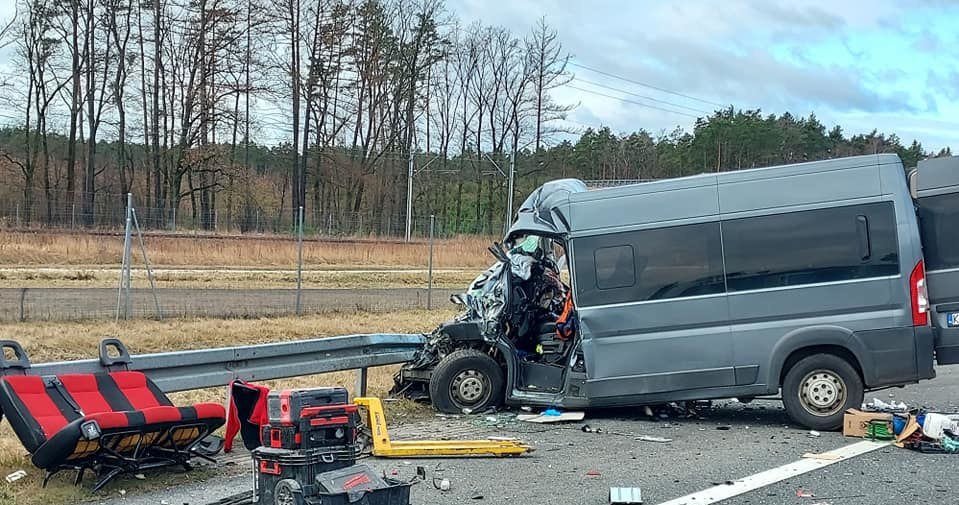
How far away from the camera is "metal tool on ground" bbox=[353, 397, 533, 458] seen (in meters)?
7.21

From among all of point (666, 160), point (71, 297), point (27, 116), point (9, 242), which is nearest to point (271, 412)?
point (71, 297)

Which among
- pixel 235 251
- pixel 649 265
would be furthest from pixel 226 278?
pixel 649 265

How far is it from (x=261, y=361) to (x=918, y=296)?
592 centimetres

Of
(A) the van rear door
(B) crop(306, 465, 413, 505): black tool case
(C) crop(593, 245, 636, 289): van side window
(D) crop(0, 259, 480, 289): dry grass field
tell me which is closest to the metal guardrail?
(C) crop(593, 245, 636, 289): van side window

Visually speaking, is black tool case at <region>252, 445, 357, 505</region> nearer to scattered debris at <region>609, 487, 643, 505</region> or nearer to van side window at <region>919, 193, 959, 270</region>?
scattered debris at <region>609, 487, 643, 505</region>

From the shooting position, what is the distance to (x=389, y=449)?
7199 mm

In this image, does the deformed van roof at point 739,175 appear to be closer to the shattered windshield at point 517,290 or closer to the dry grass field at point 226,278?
the shattered windshield at point 517,290

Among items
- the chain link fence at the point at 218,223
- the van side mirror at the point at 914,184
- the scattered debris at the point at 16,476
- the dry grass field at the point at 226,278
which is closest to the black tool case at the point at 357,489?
the scattered debris at the point at 16,476

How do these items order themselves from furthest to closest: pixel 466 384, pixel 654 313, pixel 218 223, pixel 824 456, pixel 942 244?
pixel 218 223
pixel 466 384
pixel 654 313
pixel 942 244
pixel 824 456

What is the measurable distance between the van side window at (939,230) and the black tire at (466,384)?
420 cm

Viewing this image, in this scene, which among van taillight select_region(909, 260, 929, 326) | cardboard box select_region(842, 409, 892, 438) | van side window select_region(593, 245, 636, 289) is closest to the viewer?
cardboard box select_region(842, 409, 892, 438)

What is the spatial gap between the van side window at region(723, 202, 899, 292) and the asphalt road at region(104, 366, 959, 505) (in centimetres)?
142

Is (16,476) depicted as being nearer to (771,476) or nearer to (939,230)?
(771,476)

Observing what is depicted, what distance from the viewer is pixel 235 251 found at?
29.1 meters
